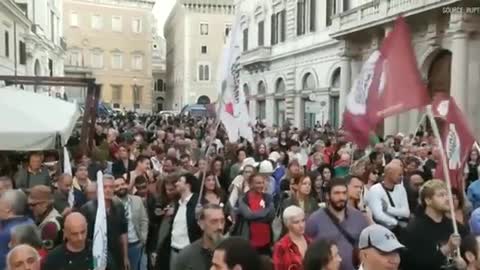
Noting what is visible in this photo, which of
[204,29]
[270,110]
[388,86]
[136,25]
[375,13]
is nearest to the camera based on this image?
[388,86]

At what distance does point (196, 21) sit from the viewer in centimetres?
7519

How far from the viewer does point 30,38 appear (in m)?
44.0

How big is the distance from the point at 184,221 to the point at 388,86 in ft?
7.68

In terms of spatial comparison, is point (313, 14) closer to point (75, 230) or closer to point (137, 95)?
point (75, 230)

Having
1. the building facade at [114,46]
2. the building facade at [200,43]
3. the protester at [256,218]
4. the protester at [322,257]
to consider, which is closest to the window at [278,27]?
the building facade at [200,43]

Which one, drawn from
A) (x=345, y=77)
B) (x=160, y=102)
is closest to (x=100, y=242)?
(x=345, y=77)

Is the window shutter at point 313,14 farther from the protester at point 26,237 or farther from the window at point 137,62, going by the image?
the window at point 137,62

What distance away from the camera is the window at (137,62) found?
85512mm

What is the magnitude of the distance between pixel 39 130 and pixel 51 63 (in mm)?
49788

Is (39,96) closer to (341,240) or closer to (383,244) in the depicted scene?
(341,240)

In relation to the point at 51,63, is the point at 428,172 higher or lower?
lower

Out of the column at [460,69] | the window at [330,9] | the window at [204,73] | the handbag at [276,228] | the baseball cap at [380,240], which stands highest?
the window at [330,9]

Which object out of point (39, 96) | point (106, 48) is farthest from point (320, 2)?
point (106, 48)

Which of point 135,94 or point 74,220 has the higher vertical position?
point 135,94
